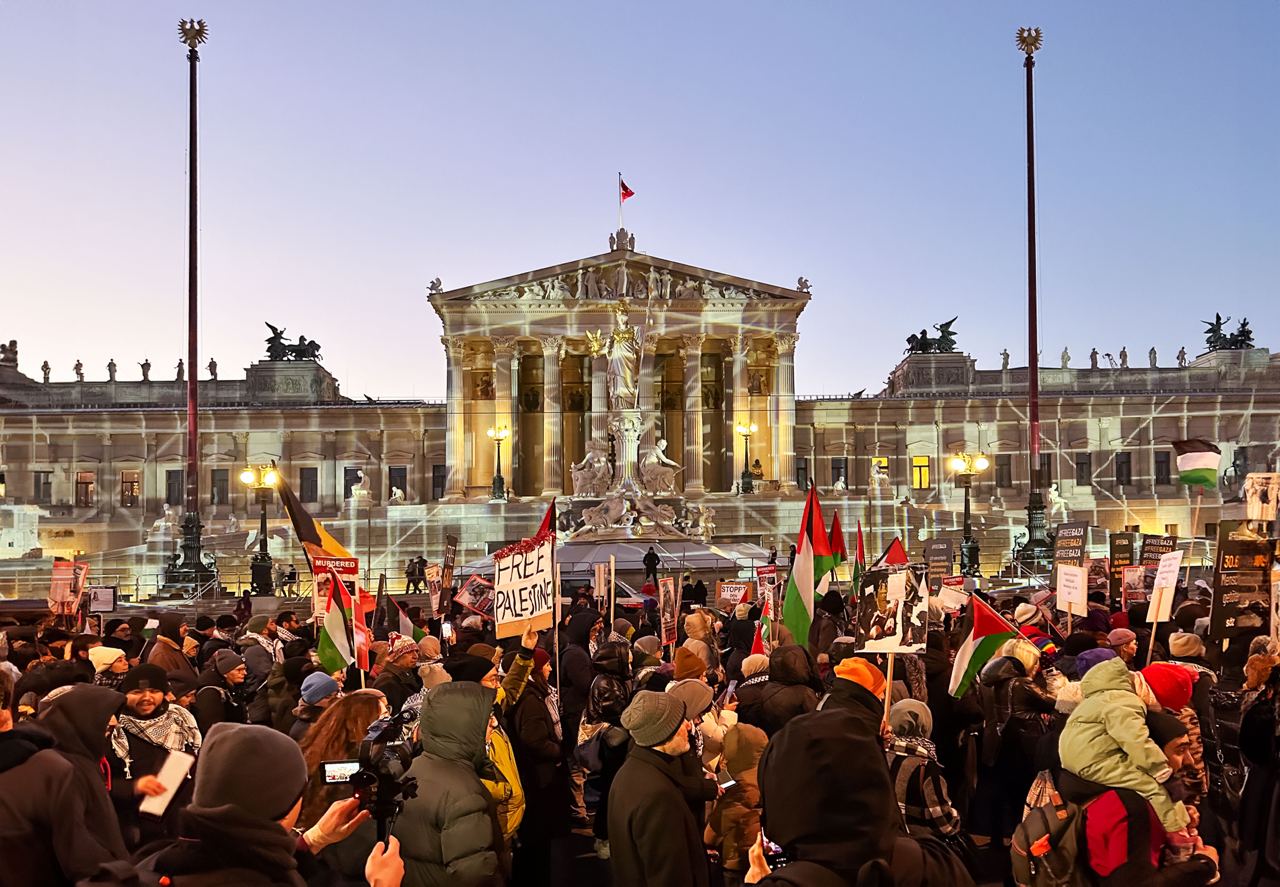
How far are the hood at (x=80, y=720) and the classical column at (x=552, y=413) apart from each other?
156ft

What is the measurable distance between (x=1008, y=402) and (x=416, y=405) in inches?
1123

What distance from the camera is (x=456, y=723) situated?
502 cm

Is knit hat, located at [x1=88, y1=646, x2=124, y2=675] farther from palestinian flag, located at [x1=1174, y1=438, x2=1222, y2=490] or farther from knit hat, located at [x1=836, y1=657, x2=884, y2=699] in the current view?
palestinian flag, located at [x1=1174, y1=438, x2=1222, y2=490]

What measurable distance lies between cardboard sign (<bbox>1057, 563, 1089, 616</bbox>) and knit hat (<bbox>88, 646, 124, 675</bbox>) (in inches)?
345

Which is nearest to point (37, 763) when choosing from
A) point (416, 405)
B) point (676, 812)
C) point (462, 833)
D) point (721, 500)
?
point (462, 833)

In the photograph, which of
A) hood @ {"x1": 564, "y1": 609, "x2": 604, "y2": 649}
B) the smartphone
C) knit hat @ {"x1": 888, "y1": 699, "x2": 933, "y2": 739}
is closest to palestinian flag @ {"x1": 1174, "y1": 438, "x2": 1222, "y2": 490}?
hood @ {"x1": 564, "y1": 609, "x2": 604, "y2": 649}

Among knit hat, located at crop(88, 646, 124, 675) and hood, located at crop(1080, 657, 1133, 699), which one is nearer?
hood, located at crop(1080, 657, 1133, 699)

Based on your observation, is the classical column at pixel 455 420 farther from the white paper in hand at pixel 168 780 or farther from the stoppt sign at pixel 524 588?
the white paper in hand at pixel 168 780

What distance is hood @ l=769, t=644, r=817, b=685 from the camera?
23.6 ft

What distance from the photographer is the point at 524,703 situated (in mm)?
7547

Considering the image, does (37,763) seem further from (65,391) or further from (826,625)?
(65,391)

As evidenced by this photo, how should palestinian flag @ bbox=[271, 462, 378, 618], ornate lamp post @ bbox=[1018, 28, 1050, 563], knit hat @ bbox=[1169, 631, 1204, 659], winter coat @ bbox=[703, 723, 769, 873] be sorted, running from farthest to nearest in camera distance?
ornate lamp post @ bbox=[1018, 28, 1050, 563], palestinian flag @ bbox=[271, 462, 378, 618], knit hat @ bbox=[1169, 631, 1204, 659], winter coat @ bbox=[703, 723, 769, 873]

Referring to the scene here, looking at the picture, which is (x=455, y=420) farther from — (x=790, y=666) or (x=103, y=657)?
(x=790, y=666)

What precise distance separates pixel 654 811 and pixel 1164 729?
7.67 ft
